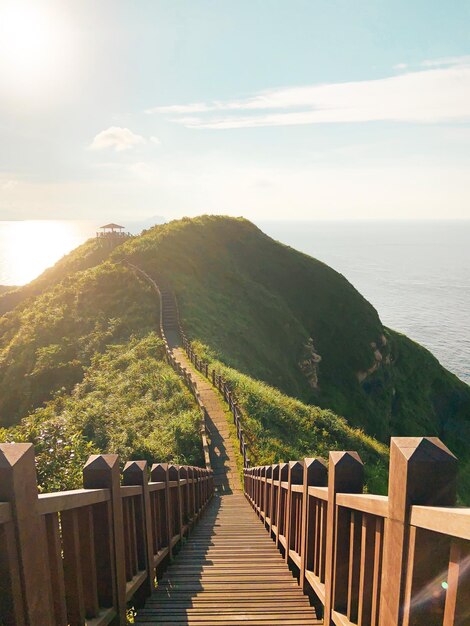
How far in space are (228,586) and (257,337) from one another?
3132 cm

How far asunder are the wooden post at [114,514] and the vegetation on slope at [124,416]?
4.11 metres

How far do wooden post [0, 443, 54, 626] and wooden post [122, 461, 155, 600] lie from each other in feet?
6.70

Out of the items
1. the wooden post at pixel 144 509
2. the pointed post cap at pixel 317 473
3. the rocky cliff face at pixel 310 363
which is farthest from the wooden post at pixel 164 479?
the rocky cliff face at pixel 310 363

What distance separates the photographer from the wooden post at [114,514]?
359 cm

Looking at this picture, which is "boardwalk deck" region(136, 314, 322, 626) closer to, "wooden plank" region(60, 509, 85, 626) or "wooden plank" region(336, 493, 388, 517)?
"wooden plank" region(60, 509, 85, 626)

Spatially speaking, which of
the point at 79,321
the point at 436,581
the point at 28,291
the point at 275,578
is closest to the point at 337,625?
the point at 436,581

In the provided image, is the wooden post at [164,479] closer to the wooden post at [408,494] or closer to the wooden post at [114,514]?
the wooden post at [114,514]

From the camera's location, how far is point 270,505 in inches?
338

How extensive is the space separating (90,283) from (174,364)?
15.2m

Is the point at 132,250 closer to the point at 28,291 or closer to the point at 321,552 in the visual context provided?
the point at 28,291

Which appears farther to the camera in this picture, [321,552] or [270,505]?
[270,505]

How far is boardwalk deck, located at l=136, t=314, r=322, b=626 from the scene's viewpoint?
14.1 feet

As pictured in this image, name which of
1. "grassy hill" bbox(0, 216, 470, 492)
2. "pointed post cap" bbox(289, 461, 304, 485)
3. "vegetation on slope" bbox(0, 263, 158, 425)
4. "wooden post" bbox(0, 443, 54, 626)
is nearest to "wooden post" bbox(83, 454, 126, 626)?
"wooden post" bbox(0, 443, 54, 626)

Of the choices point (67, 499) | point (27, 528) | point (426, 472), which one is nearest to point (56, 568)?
point (67, 499)
